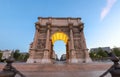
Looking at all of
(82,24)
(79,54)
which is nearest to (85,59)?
(79,54)

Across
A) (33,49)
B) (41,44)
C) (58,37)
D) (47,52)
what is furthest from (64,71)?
(58,37)

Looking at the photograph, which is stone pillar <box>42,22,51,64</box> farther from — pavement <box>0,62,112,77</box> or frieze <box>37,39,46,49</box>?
pavement <box>0,62,112,77</box>

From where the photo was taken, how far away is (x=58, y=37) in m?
31.2

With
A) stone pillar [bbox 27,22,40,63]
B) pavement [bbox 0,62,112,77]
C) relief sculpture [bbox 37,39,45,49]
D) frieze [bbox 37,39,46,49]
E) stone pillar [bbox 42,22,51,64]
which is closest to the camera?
pavement [bbox 0,62,112,77]

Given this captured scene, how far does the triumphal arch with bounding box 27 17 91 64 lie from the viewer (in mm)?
24281

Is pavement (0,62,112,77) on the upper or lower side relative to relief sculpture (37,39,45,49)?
lower

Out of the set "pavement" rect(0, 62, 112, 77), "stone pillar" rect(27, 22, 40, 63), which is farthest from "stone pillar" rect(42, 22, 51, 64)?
"pavement" rect(0, 62, 112, 77)

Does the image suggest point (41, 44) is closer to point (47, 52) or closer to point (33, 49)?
point (33, 49)

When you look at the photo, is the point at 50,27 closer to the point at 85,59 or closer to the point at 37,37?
the point at 37,37

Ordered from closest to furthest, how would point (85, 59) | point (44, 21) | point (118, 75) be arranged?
point (118, 75), point (85, 59), point (44, 21)

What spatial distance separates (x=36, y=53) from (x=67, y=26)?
10.5 metres

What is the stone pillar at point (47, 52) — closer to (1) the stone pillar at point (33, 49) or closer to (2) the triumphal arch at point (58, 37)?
(2) the triumphal arch at point (58, 37)

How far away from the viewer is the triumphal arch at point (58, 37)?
24.3 metres

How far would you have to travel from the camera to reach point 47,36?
2630cm
